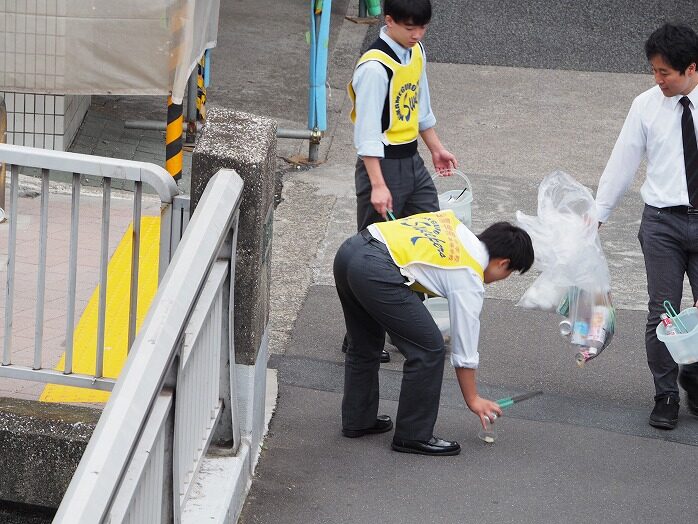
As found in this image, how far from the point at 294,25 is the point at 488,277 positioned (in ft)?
26.5

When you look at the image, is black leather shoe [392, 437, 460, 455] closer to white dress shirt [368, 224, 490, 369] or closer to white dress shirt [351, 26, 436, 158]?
white dress shirt [368, 224, 490, 369]

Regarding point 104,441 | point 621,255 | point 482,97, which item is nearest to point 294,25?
point 482,97

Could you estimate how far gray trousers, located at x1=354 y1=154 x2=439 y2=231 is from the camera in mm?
5059

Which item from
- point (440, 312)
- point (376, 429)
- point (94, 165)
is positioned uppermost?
point (94, 165)

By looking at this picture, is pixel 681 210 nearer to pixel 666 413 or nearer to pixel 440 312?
pixel 666 413

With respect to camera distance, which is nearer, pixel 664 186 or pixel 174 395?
pixel 174 395

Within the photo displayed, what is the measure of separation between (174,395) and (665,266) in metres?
2.68

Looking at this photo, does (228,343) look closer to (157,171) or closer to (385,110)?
(157,171)

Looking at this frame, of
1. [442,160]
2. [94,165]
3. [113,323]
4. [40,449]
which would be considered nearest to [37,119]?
[113,323]

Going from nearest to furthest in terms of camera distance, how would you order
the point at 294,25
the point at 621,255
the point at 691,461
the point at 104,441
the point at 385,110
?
the point at 104,441 < the point at 691,461 < the point at 385,110 < the point at 621,255 < the point at 294,25

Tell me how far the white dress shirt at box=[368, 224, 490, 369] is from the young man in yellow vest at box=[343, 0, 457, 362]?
0.77m

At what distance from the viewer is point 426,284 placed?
13.6 feet

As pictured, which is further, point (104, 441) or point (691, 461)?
point (691, 461)

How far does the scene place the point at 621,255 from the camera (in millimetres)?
6816
